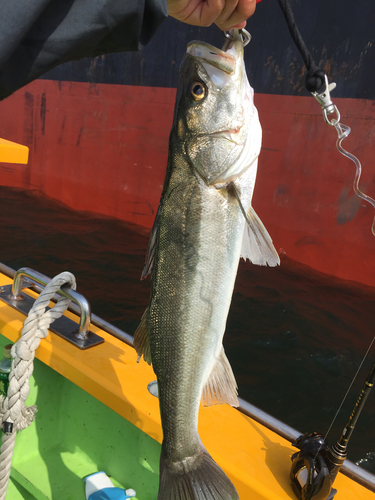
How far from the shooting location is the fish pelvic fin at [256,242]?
1.37 meters

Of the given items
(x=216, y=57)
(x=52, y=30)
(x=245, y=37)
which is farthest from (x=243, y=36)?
(x=52, y=30)

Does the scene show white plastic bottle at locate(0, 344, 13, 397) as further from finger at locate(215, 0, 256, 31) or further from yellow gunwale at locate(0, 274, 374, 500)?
finger at locate(215, 0, 256, 31)

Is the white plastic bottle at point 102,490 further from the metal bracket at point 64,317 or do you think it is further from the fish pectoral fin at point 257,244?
the fish pectoral fin at point 257,244

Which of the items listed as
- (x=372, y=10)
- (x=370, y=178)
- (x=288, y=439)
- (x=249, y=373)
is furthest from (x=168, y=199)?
(x=372, y=10)

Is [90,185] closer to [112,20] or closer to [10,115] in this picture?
[10,115]

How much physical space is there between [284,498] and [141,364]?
1040mm

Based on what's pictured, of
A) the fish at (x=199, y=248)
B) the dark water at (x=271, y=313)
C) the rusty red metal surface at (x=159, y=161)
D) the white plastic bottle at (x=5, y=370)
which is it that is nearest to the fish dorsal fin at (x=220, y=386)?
the fish at (x=199, y=248)

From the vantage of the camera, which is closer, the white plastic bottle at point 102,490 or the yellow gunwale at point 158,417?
the yellow gunwale at point 158,417

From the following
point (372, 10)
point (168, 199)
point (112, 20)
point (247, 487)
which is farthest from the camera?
point (372, 10)

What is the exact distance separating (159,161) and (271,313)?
3.81 m

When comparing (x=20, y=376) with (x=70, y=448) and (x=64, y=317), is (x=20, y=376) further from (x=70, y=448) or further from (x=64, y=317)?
(x=70, y=448)

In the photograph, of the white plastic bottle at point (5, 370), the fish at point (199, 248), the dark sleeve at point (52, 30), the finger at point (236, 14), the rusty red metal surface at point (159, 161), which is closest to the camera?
the dark sleeve at point (52, 30)

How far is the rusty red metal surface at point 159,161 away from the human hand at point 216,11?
4.85 metres

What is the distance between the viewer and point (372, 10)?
563 cm
